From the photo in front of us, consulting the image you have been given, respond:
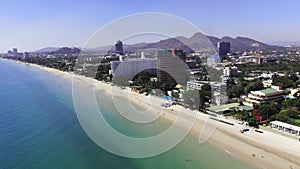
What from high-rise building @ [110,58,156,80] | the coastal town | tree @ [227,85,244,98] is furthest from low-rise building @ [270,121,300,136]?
Answer: high-rise building @ [110,58,156,80]

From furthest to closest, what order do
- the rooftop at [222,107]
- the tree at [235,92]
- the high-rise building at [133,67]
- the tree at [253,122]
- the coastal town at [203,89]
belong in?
the high-rise building at [133,67] → the tree at [235,92] → the rooftop at [222,107] → the tree at [253,122] → the coastal town at [203,89]

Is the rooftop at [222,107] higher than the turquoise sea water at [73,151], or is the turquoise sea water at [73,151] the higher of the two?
the rooftop at [222,107]

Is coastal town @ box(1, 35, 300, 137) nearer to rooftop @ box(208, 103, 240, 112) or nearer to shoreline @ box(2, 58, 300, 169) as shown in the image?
rooftop @ box(208, 103, 240, 112)

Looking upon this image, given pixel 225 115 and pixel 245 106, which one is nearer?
pixel 225 115

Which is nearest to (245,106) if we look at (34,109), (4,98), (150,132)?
(150,132)

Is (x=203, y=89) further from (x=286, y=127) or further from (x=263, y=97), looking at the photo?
(x=286, y=127)

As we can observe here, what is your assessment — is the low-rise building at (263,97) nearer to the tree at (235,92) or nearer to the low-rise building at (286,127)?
→ the tree at (235,92)

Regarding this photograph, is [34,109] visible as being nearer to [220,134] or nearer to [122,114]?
[122,114]

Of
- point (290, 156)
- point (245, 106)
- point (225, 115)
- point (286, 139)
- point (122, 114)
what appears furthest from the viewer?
point (245, 106)

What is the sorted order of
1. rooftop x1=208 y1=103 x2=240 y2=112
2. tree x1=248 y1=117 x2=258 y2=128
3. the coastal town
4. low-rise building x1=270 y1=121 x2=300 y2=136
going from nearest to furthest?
low-rise building x1=270 y1=121 x2=300 y2=136 < the coastal town < tree x1=248 y1=117 x2=258 y2=128 < rooftop x1=208 y1=103 x2=240 y2=112

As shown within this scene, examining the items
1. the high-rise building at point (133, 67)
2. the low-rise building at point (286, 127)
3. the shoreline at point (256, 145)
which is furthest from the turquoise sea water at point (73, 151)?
the high-rise building at point (133, 67)

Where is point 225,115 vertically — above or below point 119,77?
below
